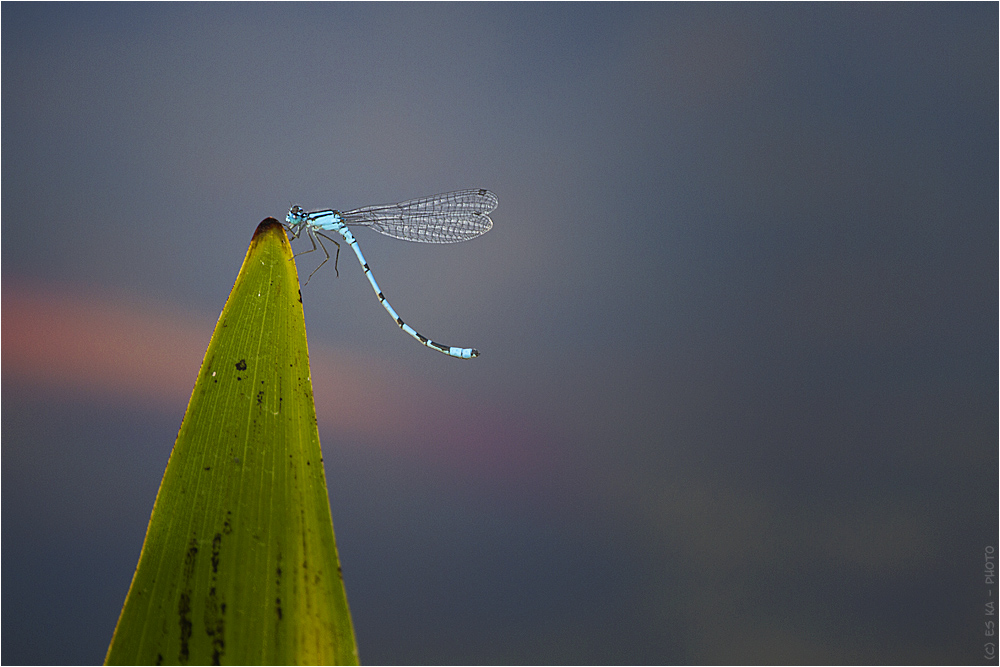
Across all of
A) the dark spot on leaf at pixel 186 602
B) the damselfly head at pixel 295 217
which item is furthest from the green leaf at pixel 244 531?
the damselfly head at pixel 295 217

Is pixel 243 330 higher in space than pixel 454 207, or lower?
lower

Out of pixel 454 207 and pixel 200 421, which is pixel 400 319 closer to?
pixel 454 207

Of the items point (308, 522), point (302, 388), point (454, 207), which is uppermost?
point (454, 207)

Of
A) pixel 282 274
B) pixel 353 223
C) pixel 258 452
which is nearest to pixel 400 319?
pixel 353 223

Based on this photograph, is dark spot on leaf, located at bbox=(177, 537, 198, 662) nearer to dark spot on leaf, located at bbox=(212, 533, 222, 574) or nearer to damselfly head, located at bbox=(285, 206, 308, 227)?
dark spot on leaf, located at bbox=(212, 533, 222, 574)

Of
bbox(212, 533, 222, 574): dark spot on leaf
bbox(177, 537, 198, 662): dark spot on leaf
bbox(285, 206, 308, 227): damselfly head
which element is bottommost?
bbox(177, 537, 198, 662): dark spot on leaf

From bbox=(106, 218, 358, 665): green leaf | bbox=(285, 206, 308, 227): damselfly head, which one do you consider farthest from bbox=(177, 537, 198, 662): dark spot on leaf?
bbox=(285, 206, 308, 227): damselfly head

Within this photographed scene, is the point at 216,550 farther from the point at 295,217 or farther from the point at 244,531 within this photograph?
the point at 295,217

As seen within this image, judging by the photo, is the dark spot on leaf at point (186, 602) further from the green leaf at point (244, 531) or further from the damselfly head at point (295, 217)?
the damselfly head at point (295, 217)
